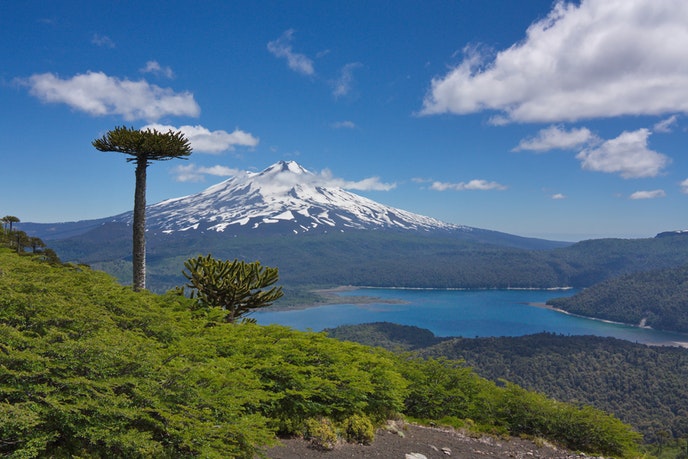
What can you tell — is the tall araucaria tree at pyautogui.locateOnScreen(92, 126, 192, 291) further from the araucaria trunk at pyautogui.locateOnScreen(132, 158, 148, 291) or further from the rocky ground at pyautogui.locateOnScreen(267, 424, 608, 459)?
the rocky ground at pyautogui.locateOnScreen(267, 424, 608, 459)

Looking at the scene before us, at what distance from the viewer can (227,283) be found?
634 inches

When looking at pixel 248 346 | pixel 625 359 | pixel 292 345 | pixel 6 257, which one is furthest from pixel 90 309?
pixel 625 359

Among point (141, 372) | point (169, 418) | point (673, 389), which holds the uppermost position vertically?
point (141, 372)

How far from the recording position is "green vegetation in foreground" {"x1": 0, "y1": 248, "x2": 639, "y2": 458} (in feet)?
19.5

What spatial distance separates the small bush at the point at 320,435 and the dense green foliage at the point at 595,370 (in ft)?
359

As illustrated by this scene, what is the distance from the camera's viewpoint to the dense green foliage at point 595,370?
114812mm

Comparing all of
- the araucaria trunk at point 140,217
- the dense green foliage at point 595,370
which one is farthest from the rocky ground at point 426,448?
the dense green foliage at point 595,370

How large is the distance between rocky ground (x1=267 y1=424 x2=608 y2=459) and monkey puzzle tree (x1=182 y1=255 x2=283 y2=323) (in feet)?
24.1

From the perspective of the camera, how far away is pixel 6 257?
42.8ft

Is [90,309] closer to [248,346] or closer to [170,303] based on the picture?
[248,346]

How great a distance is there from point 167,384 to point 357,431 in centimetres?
485

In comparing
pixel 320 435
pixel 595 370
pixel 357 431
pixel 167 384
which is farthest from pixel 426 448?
pixel 595 370

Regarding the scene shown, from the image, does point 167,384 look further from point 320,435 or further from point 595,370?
point 595,370

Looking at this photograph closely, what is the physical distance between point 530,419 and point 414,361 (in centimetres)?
477
